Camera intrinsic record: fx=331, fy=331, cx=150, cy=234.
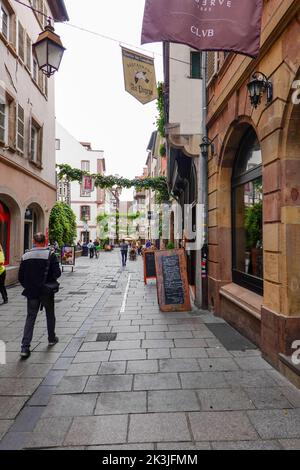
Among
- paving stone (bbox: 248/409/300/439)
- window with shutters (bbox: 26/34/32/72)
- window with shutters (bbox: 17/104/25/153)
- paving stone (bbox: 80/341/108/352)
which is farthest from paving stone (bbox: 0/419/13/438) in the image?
window with shutters (bbox: 26/34/32/72)

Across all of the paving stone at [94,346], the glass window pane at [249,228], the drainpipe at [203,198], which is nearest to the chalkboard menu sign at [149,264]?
the drainpipe at [203,198]

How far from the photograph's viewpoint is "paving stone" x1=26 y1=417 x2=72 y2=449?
9.52ft

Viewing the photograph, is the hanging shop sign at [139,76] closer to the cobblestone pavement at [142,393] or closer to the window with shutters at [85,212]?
the cobblestone pavement at [142,393]

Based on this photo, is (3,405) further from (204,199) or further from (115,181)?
(115,181)

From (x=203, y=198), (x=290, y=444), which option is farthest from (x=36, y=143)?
(x=290, y=444)

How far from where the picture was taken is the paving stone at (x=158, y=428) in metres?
2.96

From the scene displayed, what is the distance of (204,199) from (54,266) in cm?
431

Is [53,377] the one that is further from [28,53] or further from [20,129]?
[28,53]

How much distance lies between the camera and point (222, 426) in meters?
3.14

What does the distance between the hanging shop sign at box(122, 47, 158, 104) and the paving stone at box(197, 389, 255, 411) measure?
19.0ft

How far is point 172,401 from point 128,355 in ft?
5.14

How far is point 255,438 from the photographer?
9.67 ft

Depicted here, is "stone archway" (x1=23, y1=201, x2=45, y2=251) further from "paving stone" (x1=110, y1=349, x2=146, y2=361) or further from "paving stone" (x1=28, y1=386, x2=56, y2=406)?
"paving stone" (x1=28, y1=386, x2=56, y2=406)
